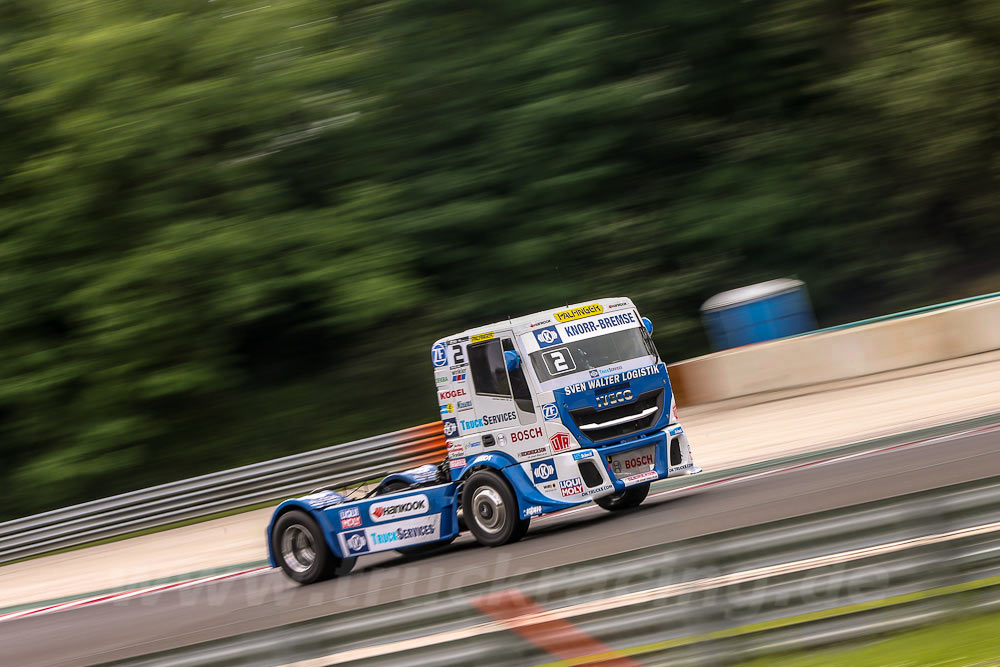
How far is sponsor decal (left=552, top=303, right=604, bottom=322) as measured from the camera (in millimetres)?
12133

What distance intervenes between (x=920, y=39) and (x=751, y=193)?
4179 millimetres

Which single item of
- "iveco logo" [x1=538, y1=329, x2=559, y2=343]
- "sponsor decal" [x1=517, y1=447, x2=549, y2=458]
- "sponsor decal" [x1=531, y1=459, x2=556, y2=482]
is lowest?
"sponsor decal" [x1=531, y1=459, x2=556, y2=482]

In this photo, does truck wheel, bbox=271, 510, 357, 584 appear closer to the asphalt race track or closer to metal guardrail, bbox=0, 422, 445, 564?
the asphalt race track

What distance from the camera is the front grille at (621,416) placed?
459 inches

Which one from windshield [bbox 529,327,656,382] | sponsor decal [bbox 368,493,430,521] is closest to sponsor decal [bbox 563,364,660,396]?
windshield [bbox 529,327,656,382]

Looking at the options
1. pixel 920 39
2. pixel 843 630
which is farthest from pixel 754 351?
pixel 843 630

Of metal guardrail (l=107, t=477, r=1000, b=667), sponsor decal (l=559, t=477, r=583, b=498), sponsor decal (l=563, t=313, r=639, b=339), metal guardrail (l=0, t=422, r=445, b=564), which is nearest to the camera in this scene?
metal guardrail (l=107, t=477, r=1000, b=667)

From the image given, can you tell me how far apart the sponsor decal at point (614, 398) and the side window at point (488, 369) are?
85cm

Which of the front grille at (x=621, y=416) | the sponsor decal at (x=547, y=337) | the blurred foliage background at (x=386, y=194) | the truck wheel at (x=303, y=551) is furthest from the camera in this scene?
the blurred foliage background at (x=386, y=194)

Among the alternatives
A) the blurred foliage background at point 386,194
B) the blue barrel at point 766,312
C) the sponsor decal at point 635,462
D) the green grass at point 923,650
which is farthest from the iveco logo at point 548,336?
the blue barrel at point 766,312

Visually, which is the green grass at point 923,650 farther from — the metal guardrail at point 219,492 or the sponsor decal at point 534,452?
the metal guardrail at point 219,492

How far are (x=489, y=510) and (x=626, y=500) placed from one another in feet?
6.59

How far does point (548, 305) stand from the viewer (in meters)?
23.9

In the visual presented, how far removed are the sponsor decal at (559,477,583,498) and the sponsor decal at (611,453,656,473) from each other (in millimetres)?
427
